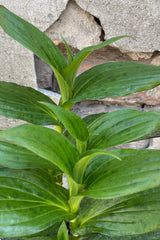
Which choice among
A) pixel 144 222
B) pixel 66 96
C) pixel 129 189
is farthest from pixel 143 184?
pixel 66 96

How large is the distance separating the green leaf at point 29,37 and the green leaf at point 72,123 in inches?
5.0

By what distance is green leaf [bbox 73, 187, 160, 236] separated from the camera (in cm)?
41

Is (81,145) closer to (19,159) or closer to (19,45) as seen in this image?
(19,159)

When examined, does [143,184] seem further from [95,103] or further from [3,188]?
[95,103]

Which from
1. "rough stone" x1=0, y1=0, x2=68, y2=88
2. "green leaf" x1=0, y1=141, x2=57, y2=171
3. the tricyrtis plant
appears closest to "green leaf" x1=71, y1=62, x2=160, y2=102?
the tricyrtis plant

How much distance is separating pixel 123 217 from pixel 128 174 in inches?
4.7

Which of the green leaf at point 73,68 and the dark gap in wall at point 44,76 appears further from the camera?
the dark gap in wall at point 44,76

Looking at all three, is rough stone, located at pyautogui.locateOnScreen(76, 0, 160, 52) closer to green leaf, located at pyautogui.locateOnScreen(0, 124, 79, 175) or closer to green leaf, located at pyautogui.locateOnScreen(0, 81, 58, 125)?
Answer: green leaf, located at pyautogui.locateOnScreen(0, 81, 58, 125)

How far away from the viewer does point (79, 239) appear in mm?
481

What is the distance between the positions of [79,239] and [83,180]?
11 cm

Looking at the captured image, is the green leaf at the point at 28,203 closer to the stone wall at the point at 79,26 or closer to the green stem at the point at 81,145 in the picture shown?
the green stem at the point at 81,145

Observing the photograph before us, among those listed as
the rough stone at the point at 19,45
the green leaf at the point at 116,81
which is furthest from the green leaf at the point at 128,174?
the rough stone at the point at 19,45

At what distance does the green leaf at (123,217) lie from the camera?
0.41 meters

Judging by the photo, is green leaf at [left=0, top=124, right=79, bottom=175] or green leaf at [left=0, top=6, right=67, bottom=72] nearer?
green leaf at [left=0, top=124, right=79, bottom=175]
